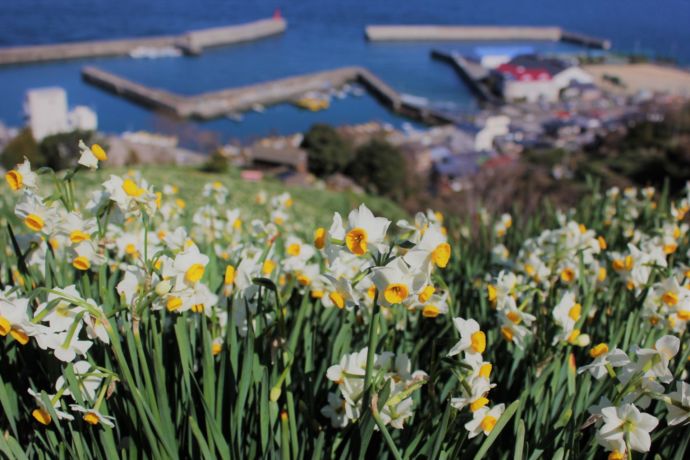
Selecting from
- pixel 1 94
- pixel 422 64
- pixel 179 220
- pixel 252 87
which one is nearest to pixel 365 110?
pixel 252 87

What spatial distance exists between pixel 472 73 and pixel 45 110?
27.1 metres

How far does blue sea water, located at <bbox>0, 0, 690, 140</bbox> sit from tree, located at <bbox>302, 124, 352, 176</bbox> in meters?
9.35

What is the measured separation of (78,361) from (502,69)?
150ft

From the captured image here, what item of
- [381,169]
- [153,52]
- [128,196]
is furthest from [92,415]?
[153,52]

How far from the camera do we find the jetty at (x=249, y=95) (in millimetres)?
34625

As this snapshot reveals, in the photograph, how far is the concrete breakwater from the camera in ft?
134

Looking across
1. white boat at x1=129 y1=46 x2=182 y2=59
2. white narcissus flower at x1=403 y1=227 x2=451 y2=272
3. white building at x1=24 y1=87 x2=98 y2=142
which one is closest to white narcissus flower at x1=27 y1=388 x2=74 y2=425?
white narcissus flower at x1=403 y1=227 x2=451 y2=272

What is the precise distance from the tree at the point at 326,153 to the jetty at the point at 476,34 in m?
32.0

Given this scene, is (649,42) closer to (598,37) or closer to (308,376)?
(598,37)

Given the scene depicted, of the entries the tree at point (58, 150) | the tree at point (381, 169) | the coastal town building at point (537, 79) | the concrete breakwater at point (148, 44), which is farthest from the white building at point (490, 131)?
the concrete breakwater at point (148, 44)

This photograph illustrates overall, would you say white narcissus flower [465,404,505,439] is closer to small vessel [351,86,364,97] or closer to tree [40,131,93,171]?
tree [40,131,93,171]

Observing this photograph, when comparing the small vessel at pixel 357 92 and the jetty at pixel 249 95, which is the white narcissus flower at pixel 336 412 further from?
the small vessel at pixel 357 92

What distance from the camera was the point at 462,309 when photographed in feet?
5.74

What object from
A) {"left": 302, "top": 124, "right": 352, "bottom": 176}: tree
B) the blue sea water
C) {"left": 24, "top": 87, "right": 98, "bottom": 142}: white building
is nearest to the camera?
{"left": 302, "top": 124, "right": 352, "bottom": 176}: tree
